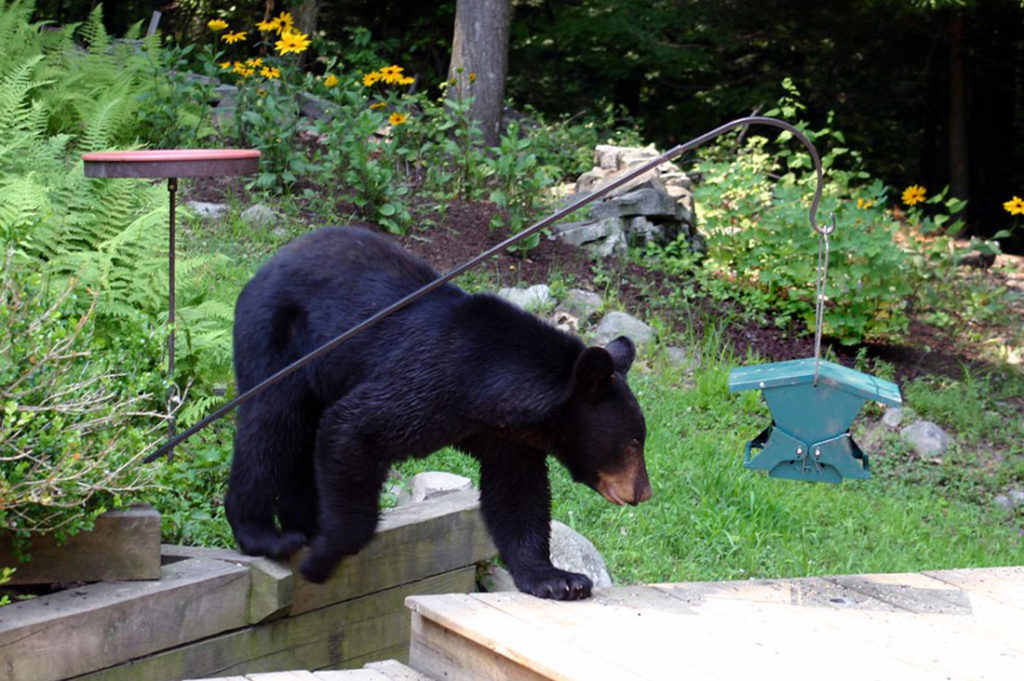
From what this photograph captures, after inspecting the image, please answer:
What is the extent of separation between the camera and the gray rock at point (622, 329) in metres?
7.60

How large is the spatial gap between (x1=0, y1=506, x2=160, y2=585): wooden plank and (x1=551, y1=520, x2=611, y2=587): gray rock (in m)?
1.72

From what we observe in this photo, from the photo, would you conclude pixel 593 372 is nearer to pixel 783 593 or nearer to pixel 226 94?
pixel 783 593

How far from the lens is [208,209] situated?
8.20 m

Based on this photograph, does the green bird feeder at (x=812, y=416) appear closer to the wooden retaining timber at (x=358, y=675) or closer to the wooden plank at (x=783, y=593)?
the wooden plank at (x=783, y=593)

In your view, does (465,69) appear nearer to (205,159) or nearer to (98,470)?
(205,159)

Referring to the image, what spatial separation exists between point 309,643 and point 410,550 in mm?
520

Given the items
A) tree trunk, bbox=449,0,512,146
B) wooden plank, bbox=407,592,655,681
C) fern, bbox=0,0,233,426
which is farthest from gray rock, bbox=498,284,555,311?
wooden plank, bbox=407,592,655,681

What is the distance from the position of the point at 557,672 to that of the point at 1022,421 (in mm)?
5721

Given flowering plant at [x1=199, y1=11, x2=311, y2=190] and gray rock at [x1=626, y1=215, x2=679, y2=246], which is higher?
flowering plant at [x1=199, y1=11, x2=311, y2=190]

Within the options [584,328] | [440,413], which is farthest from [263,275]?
[584,328]

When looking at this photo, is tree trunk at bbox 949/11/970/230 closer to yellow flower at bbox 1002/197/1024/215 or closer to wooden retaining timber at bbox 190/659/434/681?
yellow flower at bbox 1002/197/1024/215

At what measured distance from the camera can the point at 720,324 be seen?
8.08 meters

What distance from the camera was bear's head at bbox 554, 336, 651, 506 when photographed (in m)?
3.80

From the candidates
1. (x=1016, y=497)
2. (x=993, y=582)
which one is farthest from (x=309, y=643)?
(x=1016, y=497)
